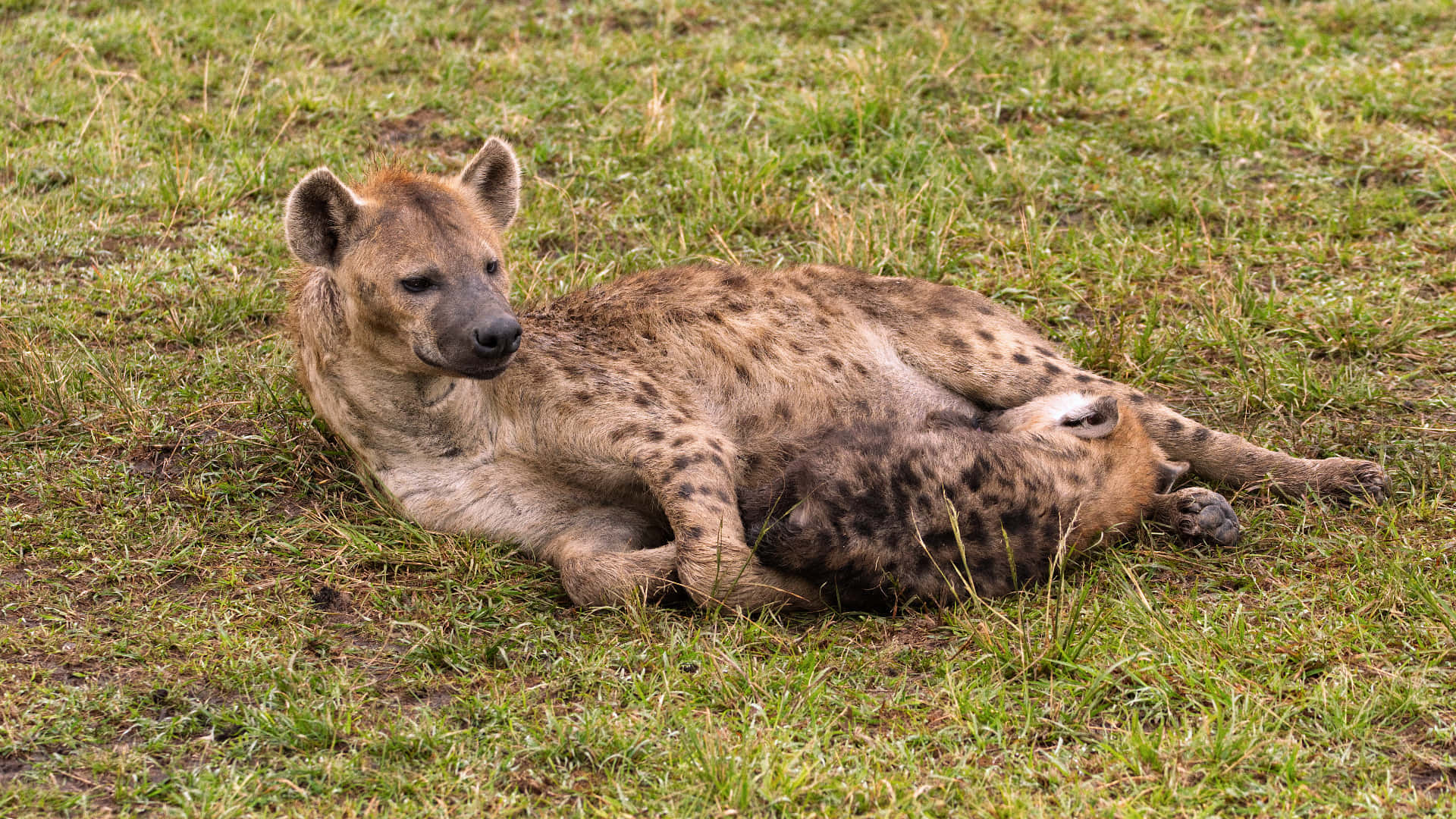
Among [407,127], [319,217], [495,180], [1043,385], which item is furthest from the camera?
[407,127]

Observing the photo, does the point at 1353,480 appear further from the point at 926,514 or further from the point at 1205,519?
the point at 926,514

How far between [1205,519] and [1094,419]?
1.30 feet

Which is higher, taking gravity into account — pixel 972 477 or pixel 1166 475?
pixel 972 477

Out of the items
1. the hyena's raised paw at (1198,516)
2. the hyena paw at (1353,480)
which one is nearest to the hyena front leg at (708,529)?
the hyena's raised paw at (1198,516)

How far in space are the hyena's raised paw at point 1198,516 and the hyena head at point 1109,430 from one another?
0.21ft

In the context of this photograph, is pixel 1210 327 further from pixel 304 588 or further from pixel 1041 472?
pixel 304 588

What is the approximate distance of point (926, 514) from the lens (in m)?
3.47

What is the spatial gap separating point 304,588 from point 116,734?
718 mm

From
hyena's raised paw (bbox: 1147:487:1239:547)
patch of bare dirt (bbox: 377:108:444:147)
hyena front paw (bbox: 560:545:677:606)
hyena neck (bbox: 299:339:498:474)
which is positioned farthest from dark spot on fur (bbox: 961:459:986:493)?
patch of bare dirt (bbox: 377:108:444:147)

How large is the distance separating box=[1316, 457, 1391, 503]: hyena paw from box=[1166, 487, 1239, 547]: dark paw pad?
329 mm

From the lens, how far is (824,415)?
4172mm

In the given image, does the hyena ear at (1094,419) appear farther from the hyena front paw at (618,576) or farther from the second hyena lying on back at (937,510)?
the hyena front paw at (618,576)

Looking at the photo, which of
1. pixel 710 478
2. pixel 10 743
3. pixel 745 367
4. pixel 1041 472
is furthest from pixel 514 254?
pixel 10 743

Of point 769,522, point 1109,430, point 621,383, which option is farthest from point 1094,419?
point 621,383
